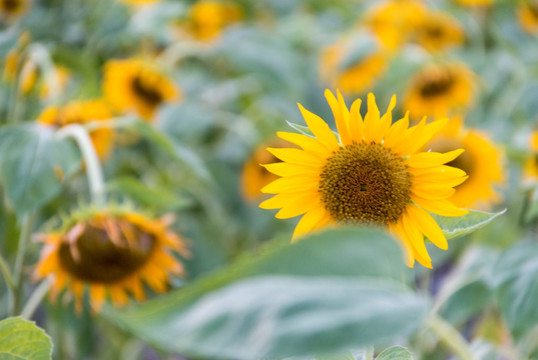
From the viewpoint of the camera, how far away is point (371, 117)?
0.31 metres

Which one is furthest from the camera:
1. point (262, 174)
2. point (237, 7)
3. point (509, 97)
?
point (237, 7)

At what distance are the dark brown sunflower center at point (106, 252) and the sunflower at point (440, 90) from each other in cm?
62

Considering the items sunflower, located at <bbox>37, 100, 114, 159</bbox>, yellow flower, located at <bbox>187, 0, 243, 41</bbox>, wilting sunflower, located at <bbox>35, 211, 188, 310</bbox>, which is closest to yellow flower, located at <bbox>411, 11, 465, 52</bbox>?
yellow flower, located at <bbox>187, 0, 243, 41</bbox>

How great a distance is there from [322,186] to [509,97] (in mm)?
907

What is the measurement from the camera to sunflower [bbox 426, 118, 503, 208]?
747 millimetres

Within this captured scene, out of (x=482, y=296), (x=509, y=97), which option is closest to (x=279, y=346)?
(x=482, y=296)

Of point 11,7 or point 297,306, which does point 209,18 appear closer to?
point 11,7

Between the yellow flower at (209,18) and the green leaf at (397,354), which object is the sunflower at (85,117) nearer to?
the green leaf at (397,354)

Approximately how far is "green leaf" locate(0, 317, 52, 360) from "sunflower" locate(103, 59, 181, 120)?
0.65 meters

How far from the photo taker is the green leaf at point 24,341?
1.01 ft

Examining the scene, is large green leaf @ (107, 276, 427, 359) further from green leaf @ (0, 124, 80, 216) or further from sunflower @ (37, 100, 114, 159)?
sunflower @ (37, 100, 114, 159)

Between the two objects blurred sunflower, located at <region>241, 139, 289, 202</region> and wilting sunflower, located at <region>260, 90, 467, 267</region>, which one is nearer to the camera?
wilting sunflower, located at <region>260, 90, 467, 267</region>

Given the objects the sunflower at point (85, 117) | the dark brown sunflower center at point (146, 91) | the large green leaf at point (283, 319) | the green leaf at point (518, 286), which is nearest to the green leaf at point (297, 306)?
the large green leaf at point (283, 319)

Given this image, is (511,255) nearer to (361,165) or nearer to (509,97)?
(361,165)
